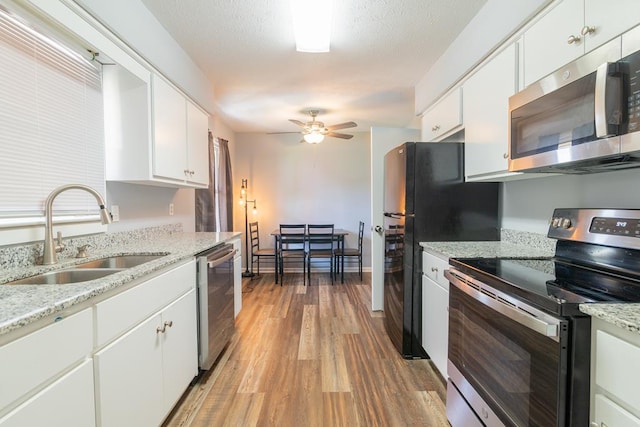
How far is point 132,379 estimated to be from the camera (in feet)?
3.85

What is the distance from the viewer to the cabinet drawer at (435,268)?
173cm

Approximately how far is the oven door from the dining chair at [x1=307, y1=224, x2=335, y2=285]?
2885mm

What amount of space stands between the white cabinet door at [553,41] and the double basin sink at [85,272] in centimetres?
214

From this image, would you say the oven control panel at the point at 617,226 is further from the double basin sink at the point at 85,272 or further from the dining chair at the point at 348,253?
the dining chair at the point at 348,253

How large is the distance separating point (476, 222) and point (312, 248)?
125 inches

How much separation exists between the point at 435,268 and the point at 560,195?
0.79 m

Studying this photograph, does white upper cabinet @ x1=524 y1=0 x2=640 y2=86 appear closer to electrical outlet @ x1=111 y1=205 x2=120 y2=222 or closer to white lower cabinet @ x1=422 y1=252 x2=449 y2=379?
white lower cabinet @ x1=422 y1=252 x2=449 y2=379

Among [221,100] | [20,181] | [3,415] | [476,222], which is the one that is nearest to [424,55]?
[476,222]

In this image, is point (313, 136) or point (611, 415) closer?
point (611, 415)

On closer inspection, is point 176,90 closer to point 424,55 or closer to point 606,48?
point 424,55

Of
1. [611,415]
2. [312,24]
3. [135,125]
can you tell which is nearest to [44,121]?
[135,125]

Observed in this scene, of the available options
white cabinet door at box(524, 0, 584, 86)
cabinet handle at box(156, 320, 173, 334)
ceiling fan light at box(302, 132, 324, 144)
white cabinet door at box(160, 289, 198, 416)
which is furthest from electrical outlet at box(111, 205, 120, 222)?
white cabinet door at box(524, 0, 584, 86)

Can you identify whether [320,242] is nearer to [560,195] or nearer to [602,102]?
[560,195]

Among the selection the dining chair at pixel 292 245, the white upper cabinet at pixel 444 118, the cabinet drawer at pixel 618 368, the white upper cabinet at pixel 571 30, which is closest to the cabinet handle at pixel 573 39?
the white upper cabinet at pixel 571 30
